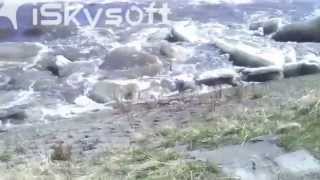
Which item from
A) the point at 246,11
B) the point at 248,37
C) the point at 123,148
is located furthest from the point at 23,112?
the point at 246,11

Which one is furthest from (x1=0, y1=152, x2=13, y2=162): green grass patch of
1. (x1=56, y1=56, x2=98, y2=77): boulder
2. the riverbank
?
(x1=56, y1=56, x2=98, y2=77): boulder

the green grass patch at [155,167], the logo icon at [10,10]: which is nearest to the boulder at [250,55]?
the logo icon at [10,10]

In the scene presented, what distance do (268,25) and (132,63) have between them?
2080 mm

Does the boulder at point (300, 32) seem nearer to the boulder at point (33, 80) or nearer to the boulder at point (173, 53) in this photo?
the boulder at point (173, 53)

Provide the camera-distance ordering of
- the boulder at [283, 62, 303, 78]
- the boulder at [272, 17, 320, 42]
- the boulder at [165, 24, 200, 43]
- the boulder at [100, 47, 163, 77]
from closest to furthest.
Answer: the boulder at [283, 62, 303, 78], the boulder at [100, 47, 163, 77], the boulder at [165, 24, 200, 43], the boulder at [272, 17, 320, 42]

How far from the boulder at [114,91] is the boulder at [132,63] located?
1.12 feet

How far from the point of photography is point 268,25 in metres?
8.44

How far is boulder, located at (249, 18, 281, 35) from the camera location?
331 inches

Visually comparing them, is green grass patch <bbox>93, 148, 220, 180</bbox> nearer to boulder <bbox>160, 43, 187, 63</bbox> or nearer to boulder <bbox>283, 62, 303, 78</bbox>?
boulder <bbox>283, 62, 303, 78</bbox>

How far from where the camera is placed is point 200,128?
4699 mm

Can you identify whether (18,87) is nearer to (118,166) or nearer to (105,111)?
(105,111)

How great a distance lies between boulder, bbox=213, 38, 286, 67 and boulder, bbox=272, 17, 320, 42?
552 mm

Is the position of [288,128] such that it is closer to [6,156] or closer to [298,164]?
[298,164]

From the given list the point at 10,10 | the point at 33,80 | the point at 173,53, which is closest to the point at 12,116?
the point at 33,80
